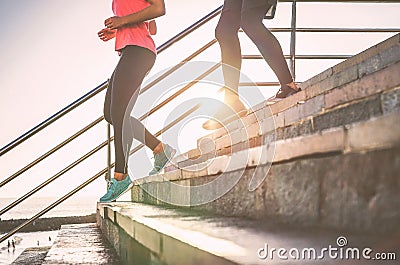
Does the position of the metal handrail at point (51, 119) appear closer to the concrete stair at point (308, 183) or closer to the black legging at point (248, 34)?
the black legging at point (248, 34)

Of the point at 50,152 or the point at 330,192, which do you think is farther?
the point at 50,152

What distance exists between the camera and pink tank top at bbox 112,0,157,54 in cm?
243

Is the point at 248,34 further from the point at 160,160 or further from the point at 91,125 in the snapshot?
the point at 91,125

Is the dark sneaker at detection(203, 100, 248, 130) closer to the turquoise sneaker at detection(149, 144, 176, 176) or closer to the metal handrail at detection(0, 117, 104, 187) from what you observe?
the turquoise sneaker at detection(149, 144, 176, 176)

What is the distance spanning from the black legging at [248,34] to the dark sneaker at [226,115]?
3.4 inches

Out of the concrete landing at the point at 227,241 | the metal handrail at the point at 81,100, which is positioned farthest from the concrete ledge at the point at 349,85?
the metal handrail at the point at 81,100

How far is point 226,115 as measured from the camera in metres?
2.57

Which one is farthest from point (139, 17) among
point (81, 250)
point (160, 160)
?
point (81, 250)

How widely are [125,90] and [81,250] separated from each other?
776mm

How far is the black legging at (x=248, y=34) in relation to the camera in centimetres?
230

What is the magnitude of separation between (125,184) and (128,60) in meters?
0.67

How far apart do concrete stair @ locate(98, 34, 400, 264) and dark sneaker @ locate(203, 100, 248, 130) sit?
70cm

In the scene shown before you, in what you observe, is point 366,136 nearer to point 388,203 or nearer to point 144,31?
point 388,203

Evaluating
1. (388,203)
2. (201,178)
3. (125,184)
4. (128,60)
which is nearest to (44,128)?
(125,184)
